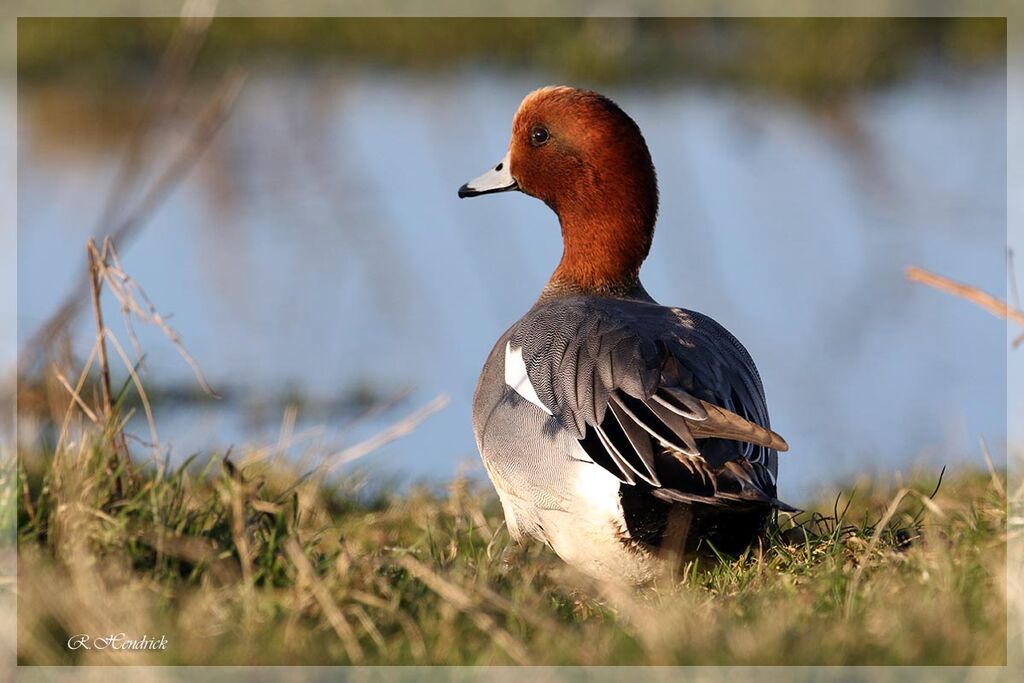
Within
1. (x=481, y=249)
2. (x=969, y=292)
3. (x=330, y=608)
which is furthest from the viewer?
(x=481, y=249)

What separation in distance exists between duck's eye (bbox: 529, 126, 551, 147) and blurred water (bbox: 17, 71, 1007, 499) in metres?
1.17

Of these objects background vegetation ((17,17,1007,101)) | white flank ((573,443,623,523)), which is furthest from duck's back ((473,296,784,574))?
background vegetation ((17,17,1007,101))

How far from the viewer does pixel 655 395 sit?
11.5 feet

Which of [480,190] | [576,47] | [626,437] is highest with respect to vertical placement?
[576,47]

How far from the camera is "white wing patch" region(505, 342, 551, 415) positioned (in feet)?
12.3

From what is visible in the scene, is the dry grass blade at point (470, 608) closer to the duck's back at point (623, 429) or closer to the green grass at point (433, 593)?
the green grass at point (433, 593)

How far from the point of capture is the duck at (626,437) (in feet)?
11.0

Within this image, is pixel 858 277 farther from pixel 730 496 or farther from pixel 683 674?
pixel 683 674

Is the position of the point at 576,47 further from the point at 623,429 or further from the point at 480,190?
the point at 623,429

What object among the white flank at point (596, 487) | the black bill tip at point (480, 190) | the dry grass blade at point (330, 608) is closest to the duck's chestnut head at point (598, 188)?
the black bill tip at point (480, 190)

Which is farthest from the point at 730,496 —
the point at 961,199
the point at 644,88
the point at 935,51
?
the point at 935,51

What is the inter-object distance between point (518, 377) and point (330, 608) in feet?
3.83

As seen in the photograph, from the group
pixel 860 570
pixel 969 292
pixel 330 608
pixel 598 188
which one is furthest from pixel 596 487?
pixel 598 188

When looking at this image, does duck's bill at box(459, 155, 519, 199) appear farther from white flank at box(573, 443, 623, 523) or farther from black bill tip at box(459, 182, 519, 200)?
white flank at box(573, 443, 623, 523)
